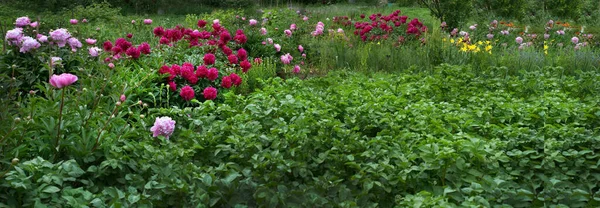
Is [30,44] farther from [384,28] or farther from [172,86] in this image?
[384,28]

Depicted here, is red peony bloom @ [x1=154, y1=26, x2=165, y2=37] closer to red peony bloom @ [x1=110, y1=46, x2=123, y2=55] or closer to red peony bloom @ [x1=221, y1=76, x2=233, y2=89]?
red peony bloom @ [x1=110, y1=46, x2=123, y2=55]

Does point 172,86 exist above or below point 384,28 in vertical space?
above

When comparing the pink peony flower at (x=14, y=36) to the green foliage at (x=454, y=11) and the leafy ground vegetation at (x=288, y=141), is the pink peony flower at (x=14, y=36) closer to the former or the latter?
the leafy ground vegetation at (x=288, y=141)

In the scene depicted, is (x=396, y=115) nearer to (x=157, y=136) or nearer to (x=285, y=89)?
(x=285, y=89)

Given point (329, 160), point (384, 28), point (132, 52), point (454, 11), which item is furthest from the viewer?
point (454, 11)

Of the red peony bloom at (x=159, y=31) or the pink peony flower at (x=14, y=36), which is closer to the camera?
the pink peony flower at (x=14, y=36)

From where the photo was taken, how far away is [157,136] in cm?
310

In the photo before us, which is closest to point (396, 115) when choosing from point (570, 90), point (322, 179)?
point (322, 179)

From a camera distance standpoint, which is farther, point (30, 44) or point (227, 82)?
point (227, 82)

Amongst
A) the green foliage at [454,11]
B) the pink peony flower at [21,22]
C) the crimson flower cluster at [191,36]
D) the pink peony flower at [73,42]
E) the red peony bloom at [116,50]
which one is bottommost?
the green foliage at [454,11]

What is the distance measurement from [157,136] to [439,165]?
1448 mm

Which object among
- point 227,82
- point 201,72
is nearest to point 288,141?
point 227,82

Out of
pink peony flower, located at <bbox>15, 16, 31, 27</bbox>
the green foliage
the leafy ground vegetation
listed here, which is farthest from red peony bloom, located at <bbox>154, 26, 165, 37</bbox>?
the green foliage

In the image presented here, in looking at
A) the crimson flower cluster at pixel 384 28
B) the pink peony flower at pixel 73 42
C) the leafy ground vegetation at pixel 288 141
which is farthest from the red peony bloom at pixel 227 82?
the crimson flower cluster at pixel 384 28
